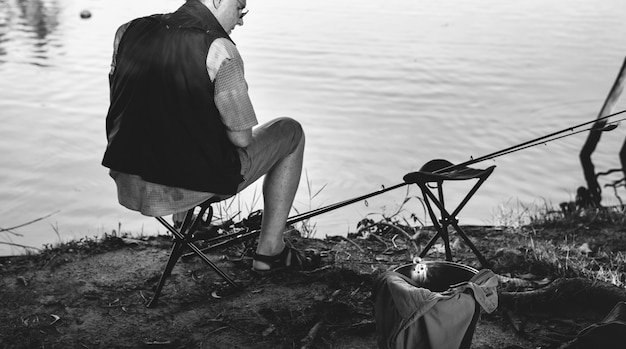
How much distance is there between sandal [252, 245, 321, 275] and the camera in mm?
3238

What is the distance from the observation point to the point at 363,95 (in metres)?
7.89

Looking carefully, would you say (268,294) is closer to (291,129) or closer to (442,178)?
(291,129)

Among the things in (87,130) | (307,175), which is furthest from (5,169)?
(307,175)

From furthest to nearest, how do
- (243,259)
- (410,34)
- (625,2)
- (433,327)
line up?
(625,2), (410,34), (243,259), (433,327)

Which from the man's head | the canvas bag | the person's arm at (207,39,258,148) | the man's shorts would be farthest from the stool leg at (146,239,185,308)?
the canvas bag

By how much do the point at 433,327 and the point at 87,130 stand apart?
4.96 meters

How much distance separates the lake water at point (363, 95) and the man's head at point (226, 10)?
162cm

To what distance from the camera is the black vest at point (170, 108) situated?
263 centimetres

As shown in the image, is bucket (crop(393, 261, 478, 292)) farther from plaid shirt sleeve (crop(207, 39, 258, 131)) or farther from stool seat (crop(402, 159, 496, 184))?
plaid shirt sleeve (crop(207, 39, 258, 131))

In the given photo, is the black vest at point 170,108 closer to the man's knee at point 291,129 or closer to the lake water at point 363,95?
the man's knee at point 291,129

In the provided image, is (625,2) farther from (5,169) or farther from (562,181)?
(5,169)

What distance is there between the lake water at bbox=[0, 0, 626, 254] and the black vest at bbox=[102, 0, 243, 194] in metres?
1.53

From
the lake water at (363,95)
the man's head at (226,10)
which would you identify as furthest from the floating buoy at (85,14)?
the man's head at (226,10)

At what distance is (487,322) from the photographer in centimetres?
290
